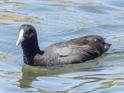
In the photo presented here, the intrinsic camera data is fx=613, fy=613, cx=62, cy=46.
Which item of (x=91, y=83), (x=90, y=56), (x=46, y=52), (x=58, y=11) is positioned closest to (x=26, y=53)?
(x=46, y=52)

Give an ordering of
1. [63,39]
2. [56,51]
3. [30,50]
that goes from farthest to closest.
Answer: [63,39], [30,50], [56,51]

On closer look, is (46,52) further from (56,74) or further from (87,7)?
(87,7)

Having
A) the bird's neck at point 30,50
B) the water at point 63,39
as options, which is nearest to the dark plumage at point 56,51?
the bird's neck at point 30,50

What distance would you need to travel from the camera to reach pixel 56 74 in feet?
39.3

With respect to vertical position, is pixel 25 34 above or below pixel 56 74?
above

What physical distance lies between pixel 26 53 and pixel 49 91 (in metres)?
2.36

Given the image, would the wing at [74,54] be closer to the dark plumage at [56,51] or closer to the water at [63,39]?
the dark plumage at [56,51]

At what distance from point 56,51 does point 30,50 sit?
21.8 inches

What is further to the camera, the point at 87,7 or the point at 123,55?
the point at 87,7

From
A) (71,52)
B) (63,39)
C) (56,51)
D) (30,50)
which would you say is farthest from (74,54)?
(63,39)

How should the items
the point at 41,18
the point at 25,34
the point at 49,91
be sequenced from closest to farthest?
the point at 49,91 → the point at 25,34 → the point at 41,18

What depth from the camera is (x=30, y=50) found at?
41.9 feet

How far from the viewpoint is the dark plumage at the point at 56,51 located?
1252 cm

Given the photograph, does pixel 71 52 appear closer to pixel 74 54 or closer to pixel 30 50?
pixel 74 54
